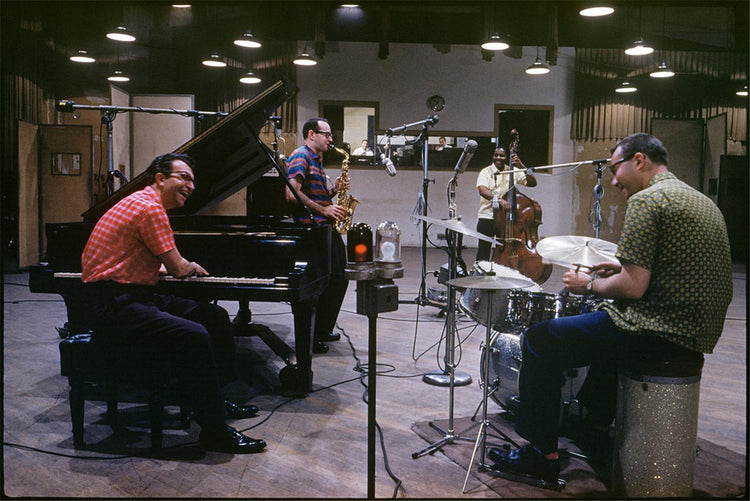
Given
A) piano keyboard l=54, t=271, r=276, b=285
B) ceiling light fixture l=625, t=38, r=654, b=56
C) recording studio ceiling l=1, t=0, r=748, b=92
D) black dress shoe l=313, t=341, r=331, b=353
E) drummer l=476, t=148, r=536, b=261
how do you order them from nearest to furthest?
piano keyboard l=54, t=271, r=276, b=285 < black dress shoe l=313, t=341, r=331, b=353 < drummer l=476, t=148, r=536, b=261 < ceiling light fixture l=625, t=38, r=654, b=56 < recording studio ceiling l=1, t=0, r=748, b=92

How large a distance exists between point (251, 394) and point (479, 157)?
31.0 feet

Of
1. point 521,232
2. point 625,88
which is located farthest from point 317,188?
point 625,88

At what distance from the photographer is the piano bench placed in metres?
2.75

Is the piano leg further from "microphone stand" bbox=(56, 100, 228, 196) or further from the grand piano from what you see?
"microphone stand" bbox=(56, 100, 228, 196)

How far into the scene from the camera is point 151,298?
2967mm

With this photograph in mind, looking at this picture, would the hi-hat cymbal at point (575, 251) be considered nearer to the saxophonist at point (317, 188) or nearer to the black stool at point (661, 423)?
the black stool at point (661, 423)

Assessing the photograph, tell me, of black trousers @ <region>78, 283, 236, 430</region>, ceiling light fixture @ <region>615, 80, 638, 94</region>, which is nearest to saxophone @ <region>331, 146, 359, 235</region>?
black trousers @ <region>78, 283, 236, 430</region>

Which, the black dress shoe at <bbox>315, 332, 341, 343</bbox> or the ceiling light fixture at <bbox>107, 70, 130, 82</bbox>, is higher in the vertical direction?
the ceiling light fixture at <bbox>107, 70, 130, 82</bbox>

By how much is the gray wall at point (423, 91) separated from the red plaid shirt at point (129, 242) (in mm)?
9023

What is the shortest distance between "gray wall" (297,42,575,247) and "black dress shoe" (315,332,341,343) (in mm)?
6938

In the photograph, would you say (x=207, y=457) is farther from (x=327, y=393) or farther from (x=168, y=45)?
(x=168, y=45)

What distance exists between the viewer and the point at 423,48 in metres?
11.8

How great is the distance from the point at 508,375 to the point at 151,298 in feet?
6.03

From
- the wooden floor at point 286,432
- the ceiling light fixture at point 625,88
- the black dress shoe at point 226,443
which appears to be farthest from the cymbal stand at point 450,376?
the ceiling light fixture at point 625,88
